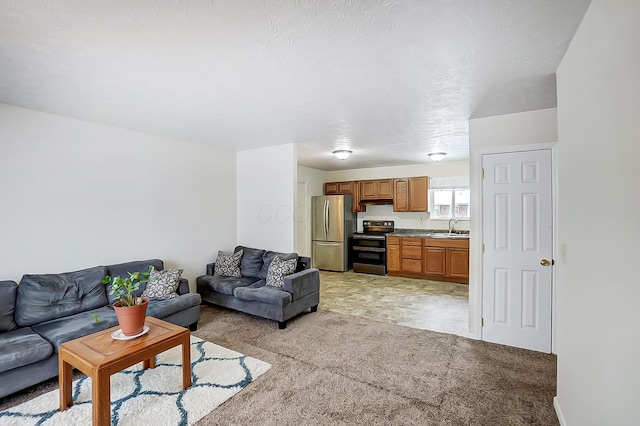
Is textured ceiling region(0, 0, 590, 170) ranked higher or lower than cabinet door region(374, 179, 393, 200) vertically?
higher

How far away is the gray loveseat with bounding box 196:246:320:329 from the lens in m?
3.61

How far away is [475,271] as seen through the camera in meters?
3.26

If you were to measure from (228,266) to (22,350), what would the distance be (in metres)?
2.43

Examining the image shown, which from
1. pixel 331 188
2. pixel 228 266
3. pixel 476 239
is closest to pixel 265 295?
pixel 228 266

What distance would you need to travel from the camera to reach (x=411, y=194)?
6.58 m

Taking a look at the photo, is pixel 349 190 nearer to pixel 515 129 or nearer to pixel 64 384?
pixel 515 129

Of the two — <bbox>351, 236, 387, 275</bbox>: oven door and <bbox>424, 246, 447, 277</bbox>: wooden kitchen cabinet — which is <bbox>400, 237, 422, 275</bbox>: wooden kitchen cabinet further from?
<bbox>351, 236, 387, 275</bbox>: oven door

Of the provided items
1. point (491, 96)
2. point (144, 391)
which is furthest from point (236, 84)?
point (144, 391)

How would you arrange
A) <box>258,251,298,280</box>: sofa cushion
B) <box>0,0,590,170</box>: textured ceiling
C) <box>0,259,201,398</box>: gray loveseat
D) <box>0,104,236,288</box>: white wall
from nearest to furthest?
<box>0,0,590,170</box>: textured ceiling
<box>0,259,201,398</box>: gray loveseat
<box>0,104,236,288</box>: white wall
<box>258,251,298,280</box>: sofa cushion

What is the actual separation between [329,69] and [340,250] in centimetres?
511

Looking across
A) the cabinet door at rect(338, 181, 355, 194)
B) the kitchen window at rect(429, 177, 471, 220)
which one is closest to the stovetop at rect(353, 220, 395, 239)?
the cabinet door at rect(338, 181, 355, 194)

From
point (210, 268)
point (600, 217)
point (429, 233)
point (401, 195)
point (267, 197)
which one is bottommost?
point (210, 268)

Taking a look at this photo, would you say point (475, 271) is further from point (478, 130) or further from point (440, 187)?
point (440, 187)

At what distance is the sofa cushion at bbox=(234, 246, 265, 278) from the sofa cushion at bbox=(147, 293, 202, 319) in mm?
997
